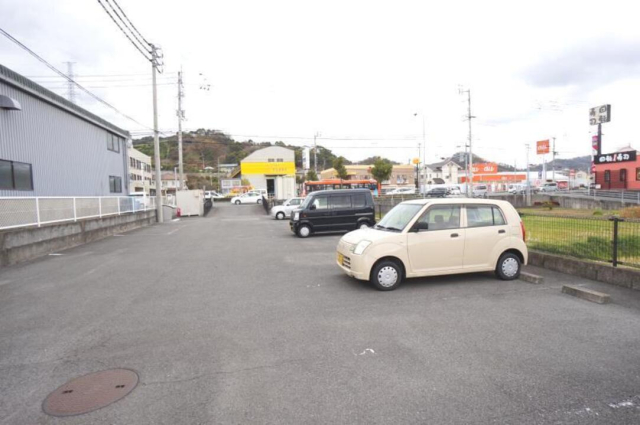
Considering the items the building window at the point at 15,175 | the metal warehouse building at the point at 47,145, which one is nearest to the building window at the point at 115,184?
the metal warehouse building at the point at 47,145

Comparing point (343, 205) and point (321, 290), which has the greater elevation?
point (343, 205)

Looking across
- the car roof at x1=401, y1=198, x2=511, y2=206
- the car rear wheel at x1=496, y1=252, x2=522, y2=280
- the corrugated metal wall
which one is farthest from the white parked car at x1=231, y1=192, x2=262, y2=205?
the car rear wheel at x1=496, y1=252, x2=522, y2=280

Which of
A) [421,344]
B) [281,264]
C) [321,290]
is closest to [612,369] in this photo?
[421,344]

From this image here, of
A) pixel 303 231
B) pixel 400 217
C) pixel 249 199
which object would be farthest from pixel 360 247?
pixel 249 199

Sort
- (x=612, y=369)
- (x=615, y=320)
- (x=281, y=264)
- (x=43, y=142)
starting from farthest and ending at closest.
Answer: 1. (x=43, y=142)
2. (x=281, y=264)
3. (x=615, y=320)
4. (x=612, y=369)

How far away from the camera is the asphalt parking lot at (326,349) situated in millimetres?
3109

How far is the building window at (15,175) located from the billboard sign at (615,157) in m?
50.7

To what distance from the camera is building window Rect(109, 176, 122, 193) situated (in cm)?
2666

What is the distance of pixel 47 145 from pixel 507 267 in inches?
815

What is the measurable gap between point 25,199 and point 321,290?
1019cm

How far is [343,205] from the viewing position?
53.4ft

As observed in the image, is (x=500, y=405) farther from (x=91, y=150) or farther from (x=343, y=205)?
(x=91, y=150)

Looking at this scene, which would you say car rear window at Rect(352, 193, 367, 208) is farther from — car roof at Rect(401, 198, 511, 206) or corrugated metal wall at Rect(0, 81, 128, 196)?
corrugated metal wall at Rect(0, 81, 128, 196)

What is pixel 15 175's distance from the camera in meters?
16.2
